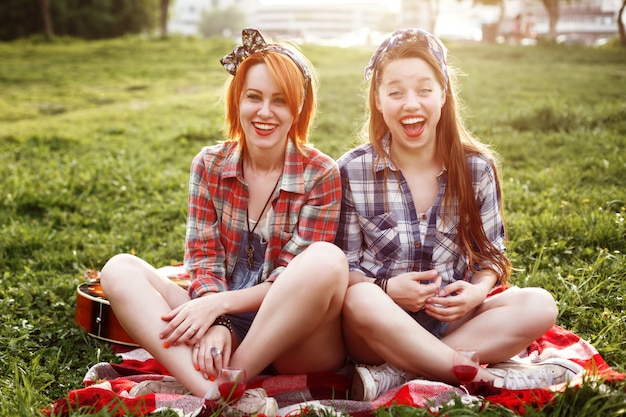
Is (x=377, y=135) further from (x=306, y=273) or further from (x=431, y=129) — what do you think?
(x=306, y=273)

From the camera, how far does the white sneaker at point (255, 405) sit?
2.08m

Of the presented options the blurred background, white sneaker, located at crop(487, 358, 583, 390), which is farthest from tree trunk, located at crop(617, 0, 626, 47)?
white sneaker, located at crop(487, 358, 583, 390)

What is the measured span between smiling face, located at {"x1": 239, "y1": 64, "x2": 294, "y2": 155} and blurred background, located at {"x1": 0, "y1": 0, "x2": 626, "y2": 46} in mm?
764

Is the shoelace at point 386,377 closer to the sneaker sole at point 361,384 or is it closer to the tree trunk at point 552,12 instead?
the sneaker sole at point 361,384

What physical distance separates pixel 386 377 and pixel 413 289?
0.34 meters

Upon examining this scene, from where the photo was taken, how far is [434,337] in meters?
2.25

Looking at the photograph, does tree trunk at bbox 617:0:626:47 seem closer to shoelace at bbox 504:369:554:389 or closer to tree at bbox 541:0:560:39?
tree at bbox 541:0:560:39

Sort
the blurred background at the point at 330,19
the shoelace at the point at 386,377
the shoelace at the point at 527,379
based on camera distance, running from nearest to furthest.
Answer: the shoelace at the point at 527,379 → the shoelace at the point at 386,377 → the blurred background at the point at 330,19

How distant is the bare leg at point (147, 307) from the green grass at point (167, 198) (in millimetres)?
417

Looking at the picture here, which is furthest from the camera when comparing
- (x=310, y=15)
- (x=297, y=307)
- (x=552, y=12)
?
(x=310, y=15)

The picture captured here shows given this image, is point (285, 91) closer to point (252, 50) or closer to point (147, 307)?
point (252, 50)

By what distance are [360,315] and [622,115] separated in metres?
5.60

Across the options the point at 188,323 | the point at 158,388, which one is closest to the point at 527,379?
the point at 188,323

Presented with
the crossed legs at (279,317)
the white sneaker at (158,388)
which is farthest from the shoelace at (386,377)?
the white sneaker at (158,388)
